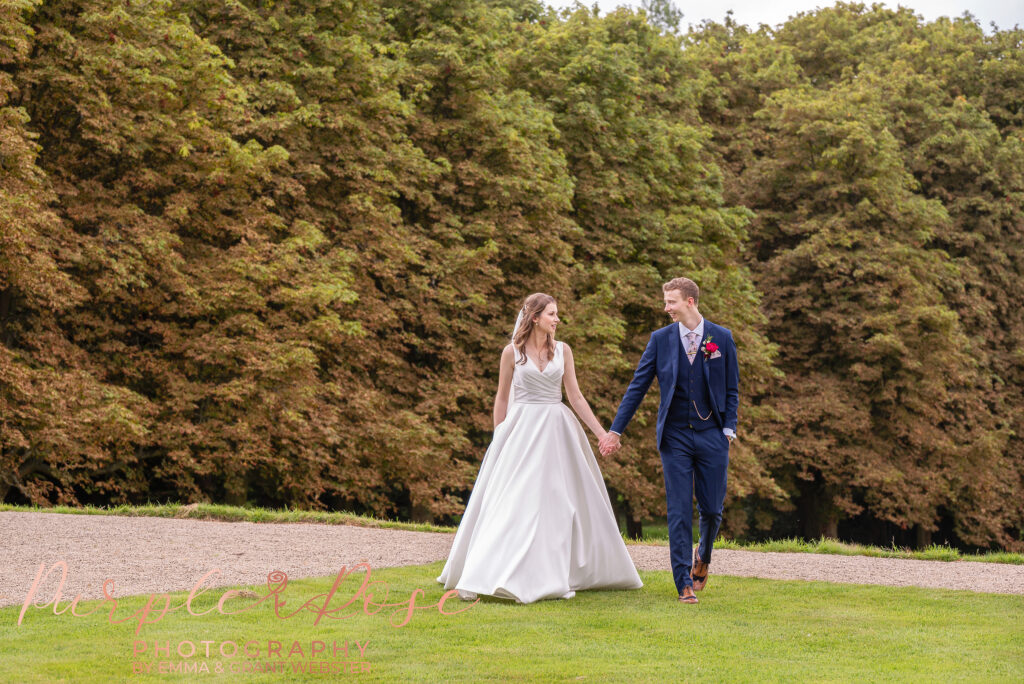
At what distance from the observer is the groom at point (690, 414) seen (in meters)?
7.51

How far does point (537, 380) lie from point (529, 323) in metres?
0.40

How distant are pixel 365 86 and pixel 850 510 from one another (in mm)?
13713

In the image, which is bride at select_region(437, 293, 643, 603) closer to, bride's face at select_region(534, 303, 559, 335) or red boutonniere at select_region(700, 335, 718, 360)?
bride's face at select_region(534, 303, 559, 335)

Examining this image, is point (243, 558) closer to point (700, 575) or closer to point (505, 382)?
point (505, 382)

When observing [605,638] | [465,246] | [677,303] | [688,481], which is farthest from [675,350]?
[465,246]

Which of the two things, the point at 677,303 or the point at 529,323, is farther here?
the point at 529,323

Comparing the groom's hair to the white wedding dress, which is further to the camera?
the groom's hair

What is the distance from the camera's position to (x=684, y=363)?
7648mm

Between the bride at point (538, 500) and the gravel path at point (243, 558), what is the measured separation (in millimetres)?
1733

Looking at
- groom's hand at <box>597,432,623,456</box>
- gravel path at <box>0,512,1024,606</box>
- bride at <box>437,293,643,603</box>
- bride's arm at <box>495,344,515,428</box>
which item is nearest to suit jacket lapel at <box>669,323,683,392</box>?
groom's hand at <box>597,432,623,456</box>

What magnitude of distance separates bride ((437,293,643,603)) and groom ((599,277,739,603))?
438 millimetres

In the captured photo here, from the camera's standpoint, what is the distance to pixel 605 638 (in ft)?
20.4

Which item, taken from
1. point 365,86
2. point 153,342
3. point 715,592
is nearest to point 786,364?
point 365,86

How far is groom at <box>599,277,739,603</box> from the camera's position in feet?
24.6
